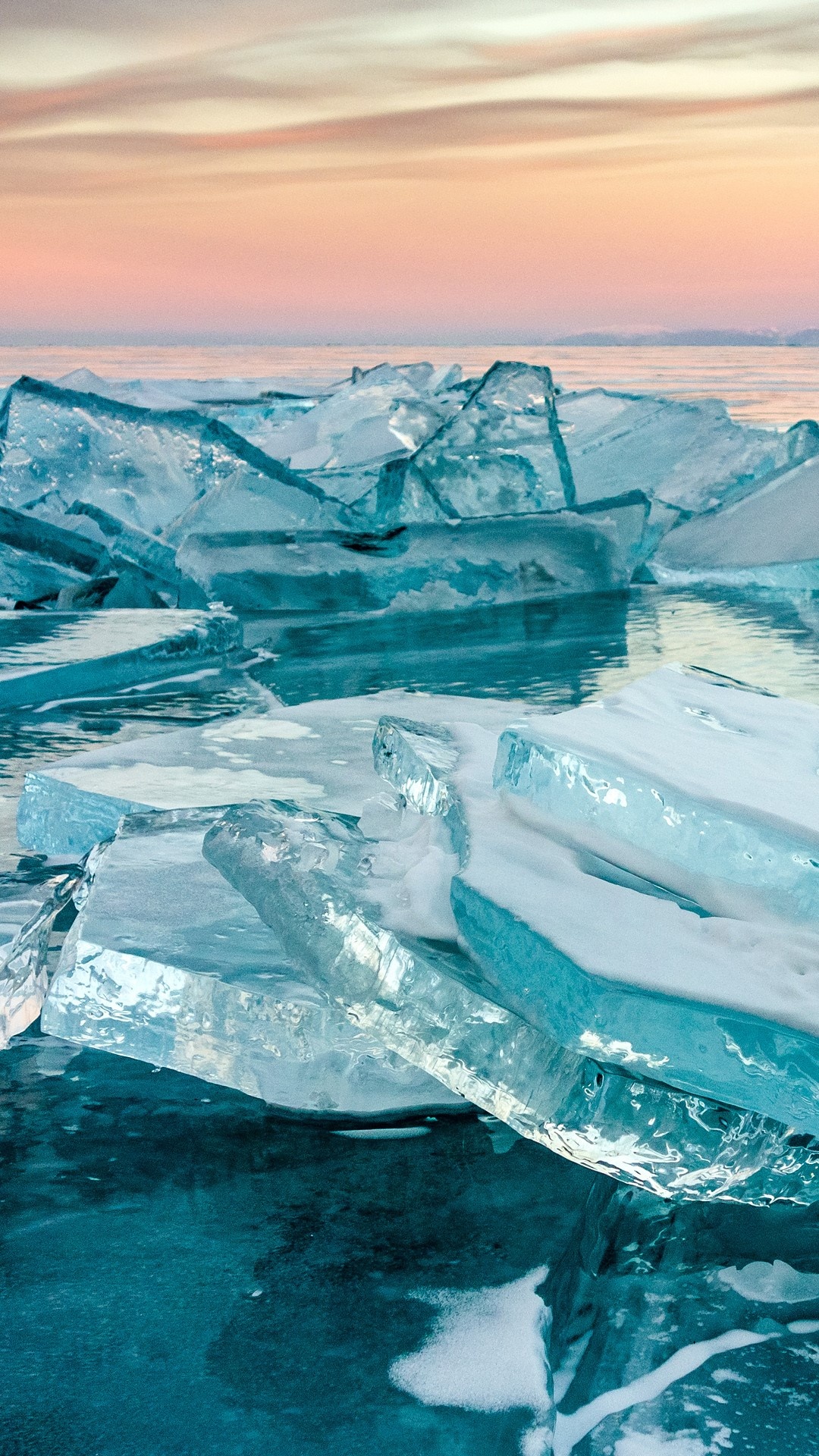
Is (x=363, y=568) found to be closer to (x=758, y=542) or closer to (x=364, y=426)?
(x=758, y=542)

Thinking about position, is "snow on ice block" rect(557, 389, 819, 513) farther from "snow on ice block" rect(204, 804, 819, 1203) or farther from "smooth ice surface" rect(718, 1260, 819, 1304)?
"smooth ice surface" rect(718, 1260, 819, 1304)

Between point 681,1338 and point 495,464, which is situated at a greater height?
point 495,464

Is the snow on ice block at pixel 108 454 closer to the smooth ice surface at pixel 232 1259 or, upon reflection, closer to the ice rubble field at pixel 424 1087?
the ice rubble field at pixel 424 1087

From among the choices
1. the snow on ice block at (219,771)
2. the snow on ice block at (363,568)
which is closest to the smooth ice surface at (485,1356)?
the snow on ice block at (219,771)

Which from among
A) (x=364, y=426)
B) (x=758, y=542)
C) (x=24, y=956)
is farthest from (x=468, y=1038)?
(x=364, y=426)

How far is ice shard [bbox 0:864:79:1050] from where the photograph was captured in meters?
1.45

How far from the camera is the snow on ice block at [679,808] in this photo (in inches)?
50.7

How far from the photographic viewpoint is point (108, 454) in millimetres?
5012

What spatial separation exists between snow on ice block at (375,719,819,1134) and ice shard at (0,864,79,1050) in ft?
1.57

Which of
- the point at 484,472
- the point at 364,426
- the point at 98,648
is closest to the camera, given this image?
the point at 98,648

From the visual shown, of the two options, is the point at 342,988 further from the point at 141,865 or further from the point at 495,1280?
the point at 141,865

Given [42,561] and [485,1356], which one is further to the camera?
[42,561]

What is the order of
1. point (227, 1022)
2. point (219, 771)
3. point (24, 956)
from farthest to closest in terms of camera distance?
point (219, 771) < point (24, 956) < point (227, 1022)

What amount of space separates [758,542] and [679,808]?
3.04m
